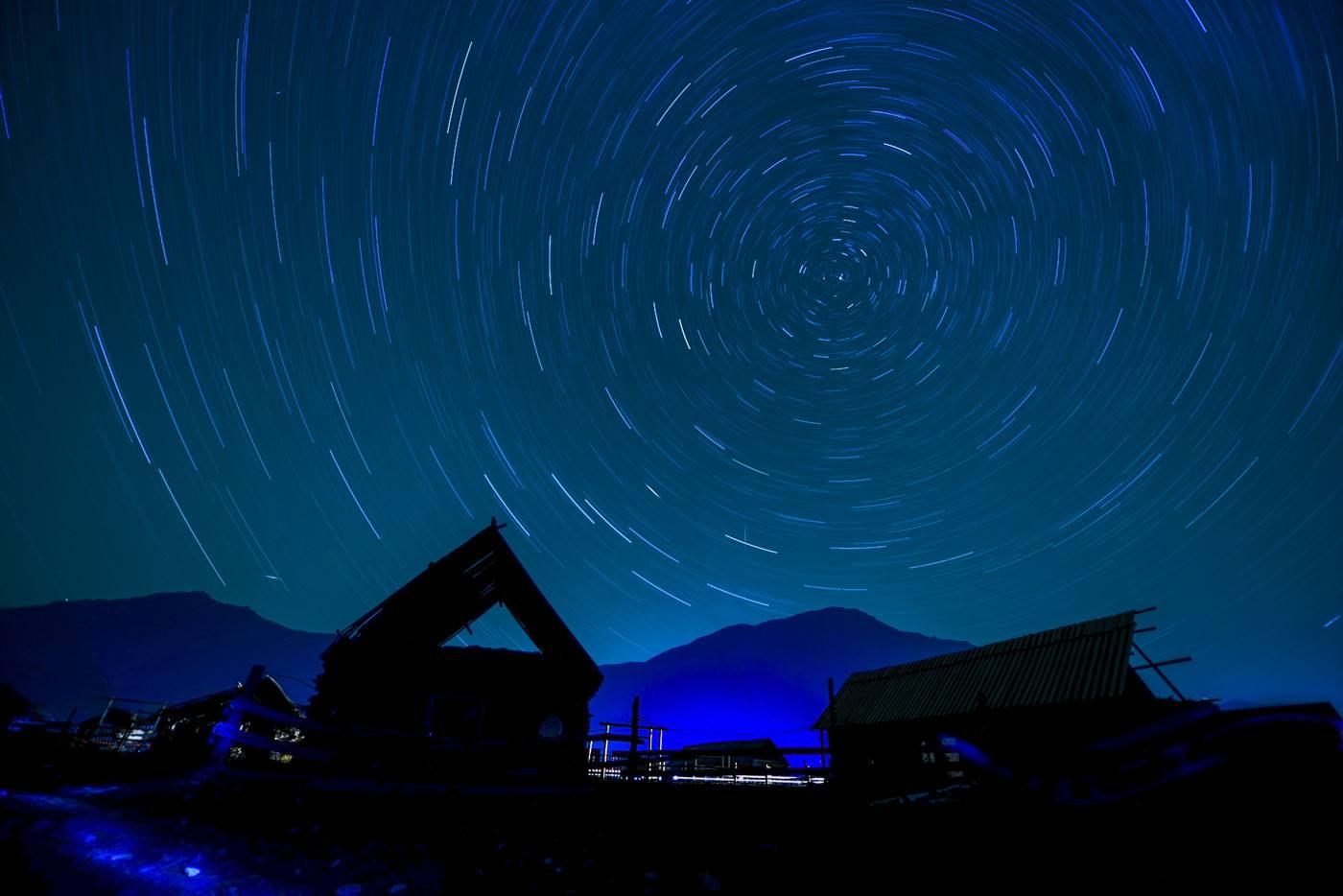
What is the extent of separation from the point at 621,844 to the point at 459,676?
11217 mm

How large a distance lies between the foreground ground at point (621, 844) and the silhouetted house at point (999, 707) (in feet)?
29.4

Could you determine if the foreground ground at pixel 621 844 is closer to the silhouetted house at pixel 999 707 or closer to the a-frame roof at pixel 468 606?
the a-frame roof at pixel 468 606

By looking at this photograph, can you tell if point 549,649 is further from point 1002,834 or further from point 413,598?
point 1002,834

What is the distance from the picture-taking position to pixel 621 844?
8109 mm

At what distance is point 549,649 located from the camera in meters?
19.1

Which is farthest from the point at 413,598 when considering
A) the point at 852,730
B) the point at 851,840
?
the point at 852,730

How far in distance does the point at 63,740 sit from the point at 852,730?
28.9m

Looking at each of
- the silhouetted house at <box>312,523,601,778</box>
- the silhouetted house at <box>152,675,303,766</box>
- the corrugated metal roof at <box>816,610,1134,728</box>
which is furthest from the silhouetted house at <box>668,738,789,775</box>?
the silhouetted house at <box>152,675,303,766</box>

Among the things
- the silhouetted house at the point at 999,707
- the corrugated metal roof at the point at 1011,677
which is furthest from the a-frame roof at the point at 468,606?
the corrugated metal roof at the point at 1011,677

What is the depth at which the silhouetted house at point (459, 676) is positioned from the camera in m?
15.7

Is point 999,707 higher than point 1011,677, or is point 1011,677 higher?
point 1011,677

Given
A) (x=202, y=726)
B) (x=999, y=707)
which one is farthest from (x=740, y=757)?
(x=202, y=726)

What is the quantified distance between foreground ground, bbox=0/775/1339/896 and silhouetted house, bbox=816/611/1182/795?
352 inches

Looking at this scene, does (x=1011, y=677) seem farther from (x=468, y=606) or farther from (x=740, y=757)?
(x=740, y=757)
